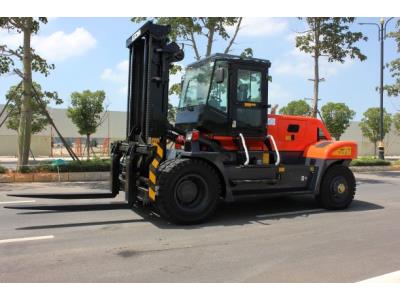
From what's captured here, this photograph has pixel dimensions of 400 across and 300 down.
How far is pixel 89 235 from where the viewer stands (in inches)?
260

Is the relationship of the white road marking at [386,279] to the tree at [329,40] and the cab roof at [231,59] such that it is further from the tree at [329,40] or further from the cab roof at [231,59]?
the tree at [329,40]

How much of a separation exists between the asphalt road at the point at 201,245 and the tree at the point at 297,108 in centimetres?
3615

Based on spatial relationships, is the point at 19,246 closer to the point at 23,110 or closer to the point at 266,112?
the point at 266,112

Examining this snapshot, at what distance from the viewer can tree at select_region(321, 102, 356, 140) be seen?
4066cm

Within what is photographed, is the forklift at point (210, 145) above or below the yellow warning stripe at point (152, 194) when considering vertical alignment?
above

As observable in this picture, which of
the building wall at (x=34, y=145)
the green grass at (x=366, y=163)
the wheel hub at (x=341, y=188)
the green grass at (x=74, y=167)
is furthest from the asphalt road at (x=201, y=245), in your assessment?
the building wall at (x=34, y=145)

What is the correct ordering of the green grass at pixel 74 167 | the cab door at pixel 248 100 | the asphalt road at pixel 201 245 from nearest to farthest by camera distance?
the asphalt road at pixel 201 245
the cab door at pixel 248 100
the green grass at pixel 74 167

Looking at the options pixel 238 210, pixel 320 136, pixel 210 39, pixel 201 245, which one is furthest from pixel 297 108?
pixel 201 245

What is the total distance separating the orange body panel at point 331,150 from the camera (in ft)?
29.8

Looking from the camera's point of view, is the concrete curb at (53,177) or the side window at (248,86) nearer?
the side window at (248,86)

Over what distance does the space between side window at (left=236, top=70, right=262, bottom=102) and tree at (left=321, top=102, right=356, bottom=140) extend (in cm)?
3374

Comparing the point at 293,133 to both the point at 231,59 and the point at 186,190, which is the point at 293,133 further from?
the point at 186,190

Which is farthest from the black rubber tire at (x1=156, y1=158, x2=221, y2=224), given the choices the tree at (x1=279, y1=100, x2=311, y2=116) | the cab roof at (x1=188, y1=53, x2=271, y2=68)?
the tree at (x1=279, y1=100, x2=311, y2=116)

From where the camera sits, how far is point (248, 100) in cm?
832
